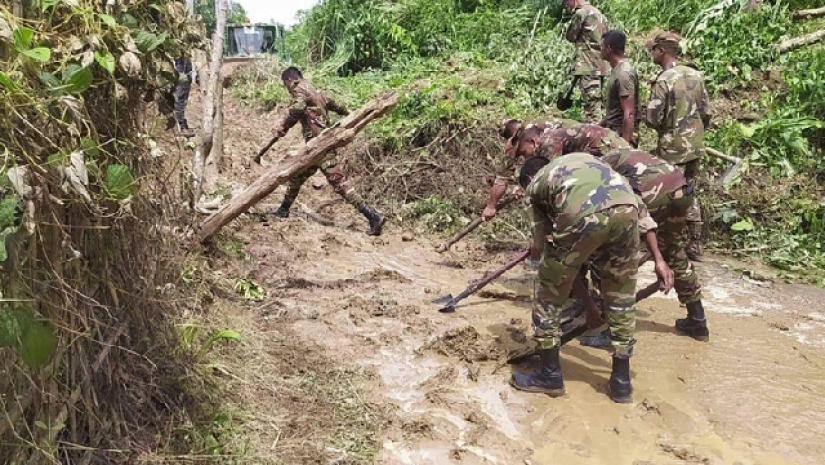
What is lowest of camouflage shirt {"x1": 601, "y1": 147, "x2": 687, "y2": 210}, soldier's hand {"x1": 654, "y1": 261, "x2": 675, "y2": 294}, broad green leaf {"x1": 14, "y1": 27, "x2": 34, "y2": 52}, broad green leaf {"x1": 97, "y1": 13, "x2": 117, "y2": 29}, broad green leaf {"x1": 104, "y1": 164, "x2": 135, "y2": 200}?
soldier's hand {"x1": 654, "y1": 261, "x2": 675, "y2": 294}

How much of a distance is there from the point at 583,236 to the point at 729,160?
404 centimetres

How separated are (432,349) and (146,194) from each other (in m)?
2.20

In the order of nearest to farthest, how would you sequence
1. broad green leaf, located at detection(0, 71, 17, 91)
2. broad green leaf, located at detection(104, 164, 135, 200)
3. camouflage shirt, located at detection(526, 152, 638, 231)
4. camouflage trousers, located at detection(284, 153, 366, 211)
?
broad green leaf, located at detection(0, 71, 17, 91) < broad green leaf, located at detection(104, 164, 135, 200) < camouflage shirt, located at detection(526, 152, 638, 231) < camouflage trousers, located at detection(284, 153, 366, 211)

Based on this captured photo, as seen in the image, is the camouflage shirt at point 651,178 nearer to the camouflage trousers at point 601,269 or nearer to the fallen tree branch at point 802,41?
the camouflage trousers at point 601,269

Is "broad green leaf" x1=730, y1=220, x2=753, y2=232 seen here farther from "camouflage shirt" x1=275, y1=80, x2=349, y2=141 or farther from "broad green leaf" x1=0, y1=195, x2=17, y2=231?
"broad green leaf" x1=0, y1=195, x2=17, y2=231

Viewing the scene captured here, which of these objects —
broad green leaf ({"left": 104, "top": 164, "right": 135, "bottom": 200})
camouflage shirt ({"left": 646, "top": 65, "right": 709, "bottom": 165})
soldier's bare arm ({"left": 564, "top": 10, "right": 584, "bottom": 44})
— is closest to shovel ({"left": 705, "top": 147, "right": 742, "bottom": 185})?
camouflage shirt ({"left": 646, "top": 65, "right": 709, "bottom": 165})

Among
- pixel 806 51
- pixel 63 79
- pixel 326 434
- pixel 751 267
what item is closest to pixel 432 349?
pixel 326 434

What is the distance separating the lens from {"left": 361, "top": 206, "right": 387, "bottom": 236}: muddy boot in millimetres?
6695

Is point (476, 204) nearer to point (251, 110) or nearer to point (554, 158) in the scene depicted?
point (554, 158)

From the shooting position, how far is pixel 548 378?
3.76 m

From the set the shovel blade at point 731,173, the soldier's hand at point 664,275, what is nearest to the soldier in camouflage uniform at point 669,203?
the soldier's hand at point 664,275

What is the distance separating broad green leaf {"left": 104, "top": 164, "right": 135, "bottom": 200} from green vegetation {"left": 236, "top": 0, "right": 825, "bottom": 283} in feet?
15.9

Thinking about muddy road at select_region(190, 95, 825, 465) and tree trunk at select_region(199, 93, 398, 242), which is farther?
tree trunk at select_region(199, 93, 398, 242)

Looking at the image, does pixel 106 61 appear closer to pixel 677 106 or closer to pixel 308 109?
pixel 677 106
